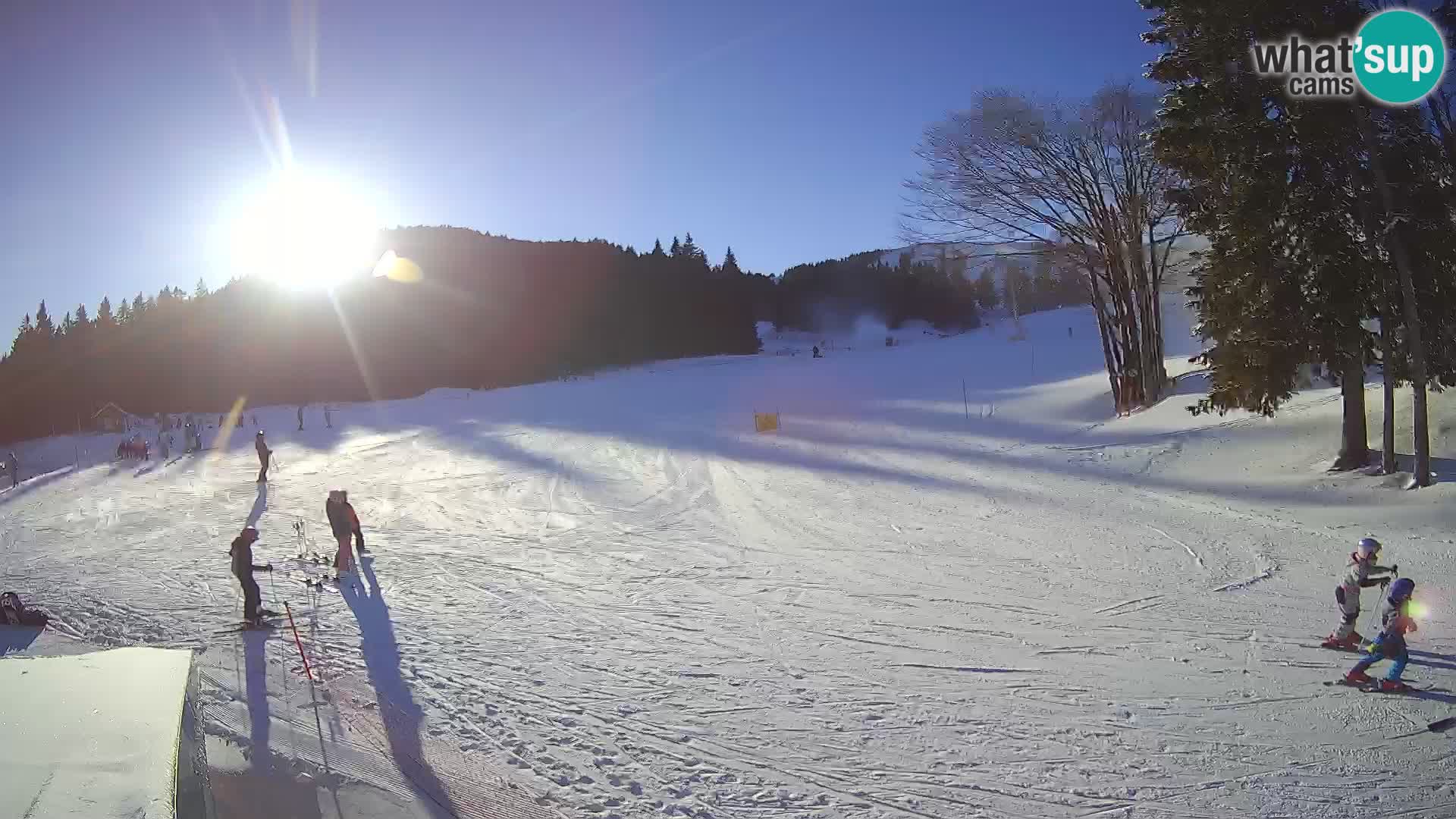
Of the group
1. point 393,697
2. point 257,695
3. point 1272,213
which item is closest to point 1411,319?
point 1272,213

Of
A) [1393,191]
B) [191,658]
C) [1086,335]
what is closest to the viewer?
[191,658]

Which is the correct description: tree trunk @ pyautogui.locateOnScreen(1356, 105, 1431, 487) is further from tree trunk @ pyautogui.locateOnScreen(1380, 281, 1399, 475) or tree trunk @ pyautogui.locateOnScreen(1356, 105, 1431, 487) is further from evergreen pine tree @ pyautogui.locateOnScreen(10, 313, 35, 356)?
evergreen pine tree @ pyautogui.locateOnScreen(10, 313, 35, 356)

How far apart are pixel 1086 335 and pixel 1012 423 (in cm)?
3458

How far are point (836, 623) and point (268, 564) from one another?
9.51 metres

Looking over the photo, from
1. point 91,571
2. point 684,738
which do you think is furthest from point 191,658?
point 91,571

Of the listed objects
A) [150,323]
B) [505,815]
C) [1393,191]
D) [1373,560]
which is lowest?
[505,815]

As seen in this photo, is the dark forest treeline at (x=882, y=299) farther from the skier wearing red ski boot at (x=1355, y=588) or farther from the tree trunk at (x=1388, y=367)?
the skier wearing red ski boot at (x=1355, y=588)

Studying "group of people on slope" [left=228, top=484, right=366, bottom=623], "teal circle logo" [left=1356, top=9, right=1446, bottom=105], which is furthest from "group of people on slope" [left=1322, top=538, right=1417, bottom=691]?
"group of people on slope" [left=228, top=484, right=366, bottom=623]

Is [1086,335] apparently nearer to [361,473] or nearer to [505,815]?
[361,473]

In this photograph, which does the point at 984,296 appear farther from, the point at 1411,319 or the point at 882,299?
the point at 1411,319

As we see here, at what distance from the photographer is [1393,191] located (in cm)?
1184

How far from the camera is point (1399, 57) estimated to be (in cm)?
1166

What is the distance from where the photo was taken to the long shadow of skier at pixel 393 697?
5875mm

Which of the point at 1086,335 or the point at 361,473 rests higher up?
the point at 1086,335
